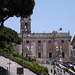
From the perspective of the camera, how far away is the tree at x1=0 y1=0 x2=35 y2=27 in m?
13.7

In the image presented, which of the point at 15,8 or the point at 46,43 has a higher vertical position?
the point at 15,8

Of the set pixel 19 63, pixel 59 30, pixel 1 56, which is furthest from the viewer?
pixel 59 30

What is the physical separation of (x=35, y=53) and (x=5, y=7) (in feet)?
102

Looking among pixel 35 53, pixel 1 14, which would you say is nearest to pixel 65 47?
pixel 35 53

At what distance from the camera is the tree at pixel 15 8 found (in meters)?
13.7

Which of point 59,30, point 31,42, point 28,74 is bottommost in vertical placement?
point 28,74

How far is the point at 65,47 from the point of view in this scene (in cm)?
4469

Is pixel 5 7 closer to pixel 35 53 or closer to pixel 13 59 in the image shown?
pixel 13 59

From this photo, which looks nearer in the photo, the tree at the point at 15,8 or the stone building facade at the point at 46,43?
the tree at the point at 15,8

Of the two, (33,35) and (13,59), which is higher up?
(33,35)

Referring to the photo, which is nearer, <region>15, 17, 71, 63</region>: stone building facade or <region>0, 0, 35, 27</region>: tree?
<region>0, 0, 35, 27</region>: tree

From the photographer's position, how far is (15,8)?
47.2 ft

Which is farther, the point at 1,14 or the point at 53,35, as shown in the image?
the point at 53,35

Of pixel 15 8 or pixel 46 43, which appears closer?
pixel 15 8
